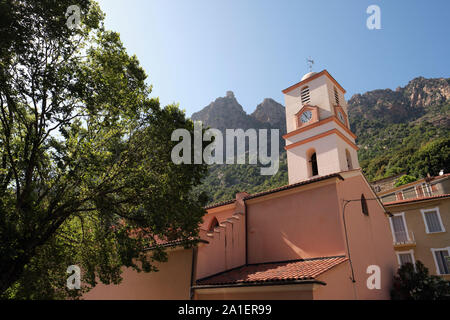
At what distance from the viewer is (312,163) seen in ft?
58.3

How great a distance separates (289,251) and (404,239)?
713 inches

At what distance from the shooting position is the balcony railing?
24.4 m

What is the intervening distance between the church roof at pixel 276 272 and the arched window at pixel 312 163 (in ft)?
23.0

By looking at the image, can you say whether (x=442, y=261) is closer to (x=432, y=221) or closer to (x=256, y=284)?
(x=432, y=221)

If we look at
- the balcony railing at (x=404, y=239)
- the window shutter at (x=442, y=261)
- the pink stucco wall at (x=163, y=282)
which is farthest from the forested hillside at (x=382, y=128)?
the pink stucco wall at (x=163, y=282)

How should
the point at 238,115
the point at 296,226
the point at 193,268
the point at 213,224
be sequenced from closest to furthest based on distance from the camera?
the point at 193,268
the point at 296,226
the point at 213,224
the point at 238,115

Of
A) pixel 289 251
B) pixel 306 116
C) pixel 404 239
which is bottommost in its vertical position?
pixel 289 251

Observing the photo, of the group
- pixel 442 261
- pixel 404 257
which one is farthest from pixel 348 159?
pixel 442 261

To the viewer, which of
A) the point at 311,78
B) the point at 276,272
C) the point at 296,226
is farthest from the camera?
the point at 311,78

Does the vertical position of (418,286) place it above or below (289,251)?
below

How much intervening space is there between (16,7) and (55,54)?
4.49 ft

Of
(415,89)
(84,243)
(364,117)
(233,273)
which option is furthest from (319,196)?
(415,89)

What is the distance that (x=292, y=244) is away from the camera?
1205 cm

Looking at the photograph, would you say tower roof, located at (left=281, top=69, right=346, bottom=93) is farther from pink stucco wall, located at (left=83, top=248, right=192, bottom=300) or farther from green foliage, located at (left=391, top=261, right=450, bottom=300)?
pink stucco wall, located at (left=83, top=248, right=192, bottom=300)
